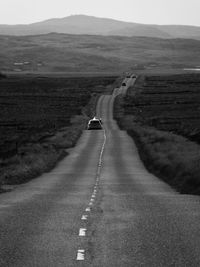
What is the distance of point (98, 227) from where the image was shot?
1619cm

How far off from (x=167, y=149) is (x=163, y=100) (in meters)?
82.9

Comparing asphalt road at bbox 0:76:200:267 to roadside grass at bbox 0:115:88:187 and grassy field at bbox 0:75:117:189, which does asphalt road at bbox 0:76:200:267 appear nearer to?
roadside grass at bbox 0:115:88:187

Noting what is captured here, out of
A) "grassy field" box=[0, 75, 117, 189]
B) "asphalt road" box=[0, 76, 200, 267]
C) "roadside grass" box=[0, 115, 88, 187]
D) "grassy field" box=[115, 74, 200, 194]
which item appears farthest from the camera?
"grassy field" box=[0, 75, 117, 189]

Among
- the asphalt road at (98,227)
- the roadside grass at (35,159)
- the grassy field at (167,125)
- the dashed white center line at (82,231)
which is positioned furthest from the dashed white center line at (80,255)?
the roadside grass at (35,159)

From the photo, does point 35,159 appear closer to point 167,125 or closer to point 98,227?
point 98,227

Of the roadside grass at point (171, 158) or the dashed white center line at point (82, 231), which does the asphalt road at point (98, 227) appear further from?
the roadside grass at point (171, 158)

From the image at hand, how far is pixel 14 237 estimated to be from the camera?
571 inches

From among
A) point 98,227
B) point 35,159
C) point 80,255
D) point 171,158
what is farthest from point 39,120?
point 80,255

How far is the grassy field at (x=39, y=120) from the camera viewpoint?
47866mm

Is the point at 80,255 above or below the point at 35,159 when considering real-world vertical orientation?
above

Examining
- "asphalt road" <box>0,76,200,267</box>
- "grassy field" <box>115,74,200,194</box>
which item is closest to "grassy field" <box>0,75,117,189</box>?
"grassy field" <box>115,74,200,194</box>

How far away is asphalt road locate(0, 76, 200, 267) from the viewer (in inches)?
483

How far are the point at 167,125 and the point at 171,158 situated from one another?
48.3 metres

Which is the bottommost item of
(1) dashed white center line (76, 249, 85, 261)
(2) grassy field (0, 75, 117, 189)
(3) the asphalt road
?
(2) grassy field (0, 75, 117, 189)
